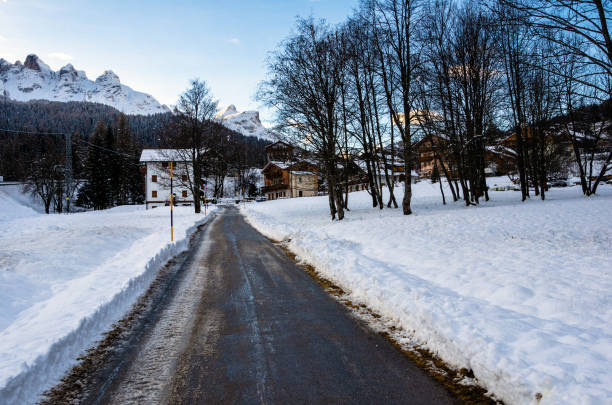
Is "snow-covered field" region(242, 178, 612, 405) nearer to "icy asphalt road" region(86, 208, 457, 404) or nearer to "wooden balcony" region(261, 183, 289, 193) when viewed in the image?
"icy asphalt road" region(86, 208, 457, 404)

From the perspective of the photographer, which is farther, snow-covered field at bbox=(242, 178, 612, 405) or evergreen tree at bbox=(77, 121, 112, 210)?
evergreen tree at bbox=(77, 121, 112, 210)

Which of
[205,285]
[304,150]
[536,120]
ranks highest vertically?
[536,120]

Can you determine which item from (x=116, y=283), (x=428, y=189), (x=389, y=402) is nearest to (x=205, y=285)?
(x=116, y=283)

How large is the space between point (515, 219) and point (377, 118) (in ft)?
38.7

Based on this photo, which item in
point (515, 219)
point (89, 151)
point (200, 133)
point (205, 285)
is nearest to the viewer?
point (205, 285)

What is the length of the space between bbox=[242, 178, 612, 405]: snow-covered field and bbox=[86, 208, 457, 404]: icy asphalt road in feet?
2.17

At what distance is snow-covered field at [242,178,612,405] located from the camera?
316cm

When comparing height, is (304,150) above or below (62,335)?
above

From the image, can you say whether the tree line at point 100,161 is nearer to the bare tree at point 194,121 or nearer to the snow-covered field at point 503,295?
the bare tree at point 194,121

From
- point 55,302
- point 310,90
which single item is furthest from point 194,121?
point 55,302

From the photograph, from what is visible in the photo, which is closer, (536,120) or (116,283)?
(116,283)

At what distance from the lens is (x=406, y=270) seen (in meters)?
7.79

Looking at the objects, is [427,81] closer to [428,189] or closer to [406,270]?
[406,270]

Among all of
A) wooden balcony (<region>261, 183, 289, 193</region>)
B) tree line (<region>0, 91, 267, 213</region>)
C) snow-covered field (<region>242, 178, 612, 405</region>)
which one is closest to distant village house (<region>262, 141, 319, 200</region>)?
wooden balcony (<region>261, 183, 289, 193</region>)
